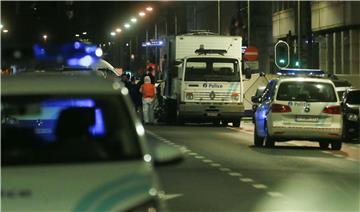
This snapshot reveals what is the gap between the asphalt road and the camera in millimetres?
10086

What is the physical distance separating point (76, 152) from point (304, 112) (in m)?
13.2

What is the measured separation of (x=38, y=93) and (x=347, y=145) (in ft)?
51.9

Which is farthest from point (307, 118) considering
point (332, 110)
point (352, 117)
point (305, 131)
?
point (352, 117)

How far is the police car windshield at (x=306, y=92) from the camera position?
18016mm

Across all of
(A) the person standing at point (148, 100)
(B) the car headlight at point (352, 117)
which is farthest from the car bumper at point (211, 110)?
(B) the car headlight at point (352, 117)

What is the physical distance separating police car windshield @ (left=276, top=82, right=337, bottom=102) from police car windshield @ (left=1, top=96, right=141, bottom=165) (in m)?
12.8

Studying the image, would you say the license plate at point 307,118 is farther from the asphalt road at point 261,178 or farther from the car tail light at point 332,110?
the asphalt road at point 261,178

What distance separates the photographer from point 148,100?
27969mm

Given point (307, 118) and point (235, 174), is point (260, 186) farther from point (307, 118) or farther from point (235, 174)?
point (307, 118)

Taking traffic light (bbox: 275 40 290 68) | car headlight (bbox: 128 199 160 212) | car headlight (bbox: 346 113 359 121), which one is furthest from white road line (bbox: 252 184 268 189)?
traffic light (bbox: 275 40 290 68)

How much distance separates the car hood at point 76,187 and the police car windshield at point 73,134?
18 centimetres

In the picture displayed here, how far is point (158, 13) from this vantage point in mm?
89312

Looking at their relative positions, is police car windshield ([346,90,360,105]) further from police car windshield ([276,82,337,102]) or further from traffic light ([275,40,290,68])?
traffic light ([275,40,290,68])

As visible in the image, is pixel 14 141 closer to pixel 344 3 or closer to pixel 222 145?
pixel 222 145
